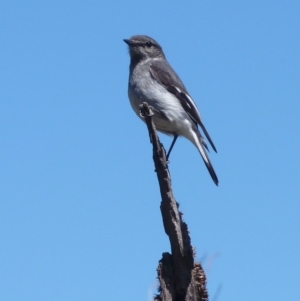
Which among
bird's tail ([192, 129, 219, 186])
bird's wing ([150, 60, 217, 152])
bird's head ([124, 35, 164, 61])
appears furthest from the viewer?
bird's head ([124, 35, 164, 61])

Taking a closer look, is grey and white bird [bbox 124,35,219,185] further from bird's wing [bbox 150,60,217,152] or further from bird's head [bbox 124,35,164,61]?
bird's head [bbox 124,35,164,61]

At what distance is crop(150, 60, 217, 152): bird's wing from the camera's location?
9.07 metres

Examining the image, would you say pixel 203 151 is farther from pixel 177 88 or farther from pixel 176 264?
pixel 176 264

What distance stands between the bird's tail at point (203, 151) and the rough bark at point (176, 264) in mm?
3007

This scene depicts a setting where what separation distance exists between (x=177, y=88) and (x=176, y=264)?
4825 millimetres

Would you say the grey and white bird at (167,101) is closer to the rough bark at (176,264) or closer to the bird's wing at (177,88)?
the bird's wing at (177,88)

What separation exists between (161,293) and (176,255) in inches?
12.6

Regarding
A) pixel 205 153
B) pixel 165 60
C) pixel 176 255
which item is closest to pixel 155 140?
pixel 176 255

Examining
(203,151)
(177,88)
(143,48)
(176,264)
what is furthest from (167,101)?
(176,264)

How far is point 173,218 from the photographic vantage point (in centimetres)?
491

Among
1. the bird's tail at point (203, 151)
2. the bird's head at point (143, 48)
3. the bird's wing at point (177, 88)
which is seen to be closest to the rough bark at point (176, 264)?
the bird's tail at point (203, 151)

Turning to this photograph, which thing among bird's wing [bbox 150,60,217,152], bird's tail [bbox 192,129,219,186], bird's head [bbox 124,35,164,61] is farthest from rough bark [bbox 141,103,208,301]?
bird's head [bbox 124,35,164,61]

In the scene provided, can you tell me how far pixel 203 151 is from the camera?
343 inches

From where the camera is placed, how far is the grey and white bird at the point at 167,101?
8719mm
